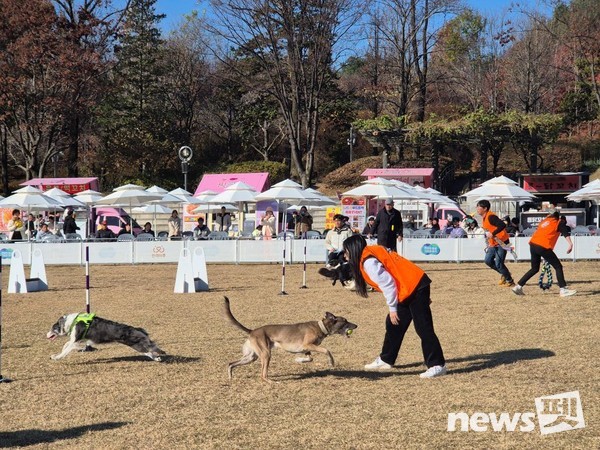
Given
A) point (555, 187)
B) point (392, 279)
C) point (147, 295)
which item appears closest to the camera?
point (392, 279)

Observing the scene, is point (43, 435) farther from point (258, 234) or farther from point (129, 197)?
point (129, 197)

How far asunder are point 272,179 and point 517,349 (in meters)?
37.9

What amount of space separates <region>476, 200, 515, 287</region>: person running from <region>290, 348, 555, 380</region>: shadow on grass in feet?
16.7

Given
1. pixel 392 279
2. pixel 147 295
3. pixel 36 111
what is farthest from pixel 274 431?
pixel 36 111

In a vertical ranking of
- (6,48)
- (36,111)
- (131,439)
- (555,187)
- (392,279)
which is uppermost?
(6,48)

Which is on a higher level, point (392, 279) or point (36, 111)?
point (36, 111)

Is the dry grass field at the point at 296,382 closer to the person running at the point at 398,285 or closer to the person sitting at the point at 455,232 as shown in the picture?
the person running at the point at 398,285

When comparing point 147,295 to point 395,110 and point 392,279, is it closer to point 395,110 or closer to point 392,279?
point 392,279

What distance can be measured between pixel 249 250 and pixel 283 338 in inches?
637

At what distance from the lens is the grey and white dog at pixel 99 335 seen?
8.71m

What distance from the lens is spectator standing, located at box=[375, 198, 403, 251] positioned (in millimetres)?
15930

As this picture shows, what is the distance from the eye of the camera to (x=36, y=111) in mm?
43094

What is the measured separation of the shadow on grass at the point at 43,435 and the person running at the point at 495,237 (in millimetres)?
9142

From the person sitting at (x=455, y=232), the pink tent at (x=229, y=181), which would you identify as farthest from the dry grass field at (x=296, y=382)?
the pink tent at (x=229, y=181)
